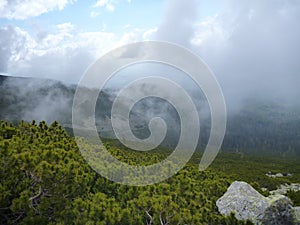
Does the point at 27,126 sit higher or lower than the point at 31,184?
higher

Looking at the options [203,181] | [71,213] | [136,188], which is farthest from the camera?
[203,181]

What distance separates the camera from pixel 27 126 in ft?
47.7

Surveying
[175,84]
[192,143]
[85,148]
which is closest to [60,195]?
[85,148]

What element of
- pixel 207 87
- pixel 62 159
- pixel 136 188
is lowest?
pixel 136 188

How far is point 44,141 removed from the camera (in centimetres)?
1290

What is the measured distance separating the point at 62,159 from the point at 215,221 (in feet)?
21.0

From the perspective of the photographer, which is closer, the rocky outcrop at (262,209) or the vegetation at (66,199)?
the vegetation at (66,199)

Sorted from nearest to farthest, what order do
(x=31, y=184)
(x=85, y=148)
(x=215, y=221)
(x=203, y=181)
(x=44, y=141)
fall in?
(x=31, y=184), (x=215, y=221), (x=44, y=141), (x=85, y=148), (x=203, y=181)

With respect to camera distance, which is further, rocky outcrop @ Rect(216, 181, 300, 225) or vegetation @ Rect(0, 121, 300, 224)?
rocky outcrop @ Rect(216, 181, 300, 225)

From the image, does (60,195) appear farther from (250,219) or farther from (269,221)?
(269,221)

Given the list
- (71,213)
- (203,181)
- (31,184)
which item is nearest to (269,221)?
(203,181)

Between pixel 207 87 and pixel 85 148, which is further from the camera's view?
pixel 85 148

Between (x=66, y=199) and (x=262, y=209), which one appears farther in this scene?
(x=262, y=209)

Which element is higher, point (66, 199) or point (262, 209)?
point (262, 209)
